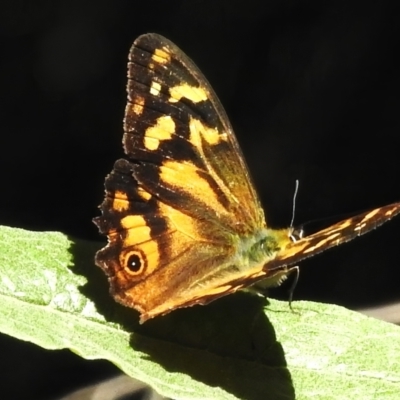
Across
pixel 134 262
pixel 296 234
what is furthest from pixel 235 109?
pixel 134 262

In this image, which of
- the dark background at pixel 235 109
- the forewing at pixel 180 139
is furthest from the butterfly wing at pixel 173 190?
the dark background at pixel 235 109

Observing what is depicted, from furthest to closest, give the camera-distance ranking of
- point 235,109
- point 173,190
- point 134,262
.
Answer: point 235,109 → point 173,190 → point 134,262

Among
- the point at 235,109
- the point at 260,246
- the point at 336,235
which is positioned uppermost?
the point at 336,235

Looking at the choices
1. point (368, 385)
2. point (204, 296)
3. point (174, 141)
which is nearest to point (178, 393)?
point (204, 296)

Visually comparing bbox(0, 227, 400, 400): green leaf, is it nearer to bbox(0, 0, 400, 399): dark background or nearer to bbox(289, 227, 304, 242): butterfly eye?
bbox(289, 227, 304, 242): butterfly eye

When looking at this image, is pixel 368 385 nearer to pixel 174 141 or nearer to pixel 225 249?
pixel 225 249

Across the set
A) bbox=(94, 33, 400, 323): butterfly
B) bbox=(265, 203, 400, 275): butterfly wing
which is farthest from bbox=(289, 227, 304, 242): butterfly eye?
bbox=(265, 203, 400, 275): butterfly wing

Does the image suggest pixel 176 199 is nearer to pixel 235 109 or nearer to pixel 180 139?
pixel 180 139
